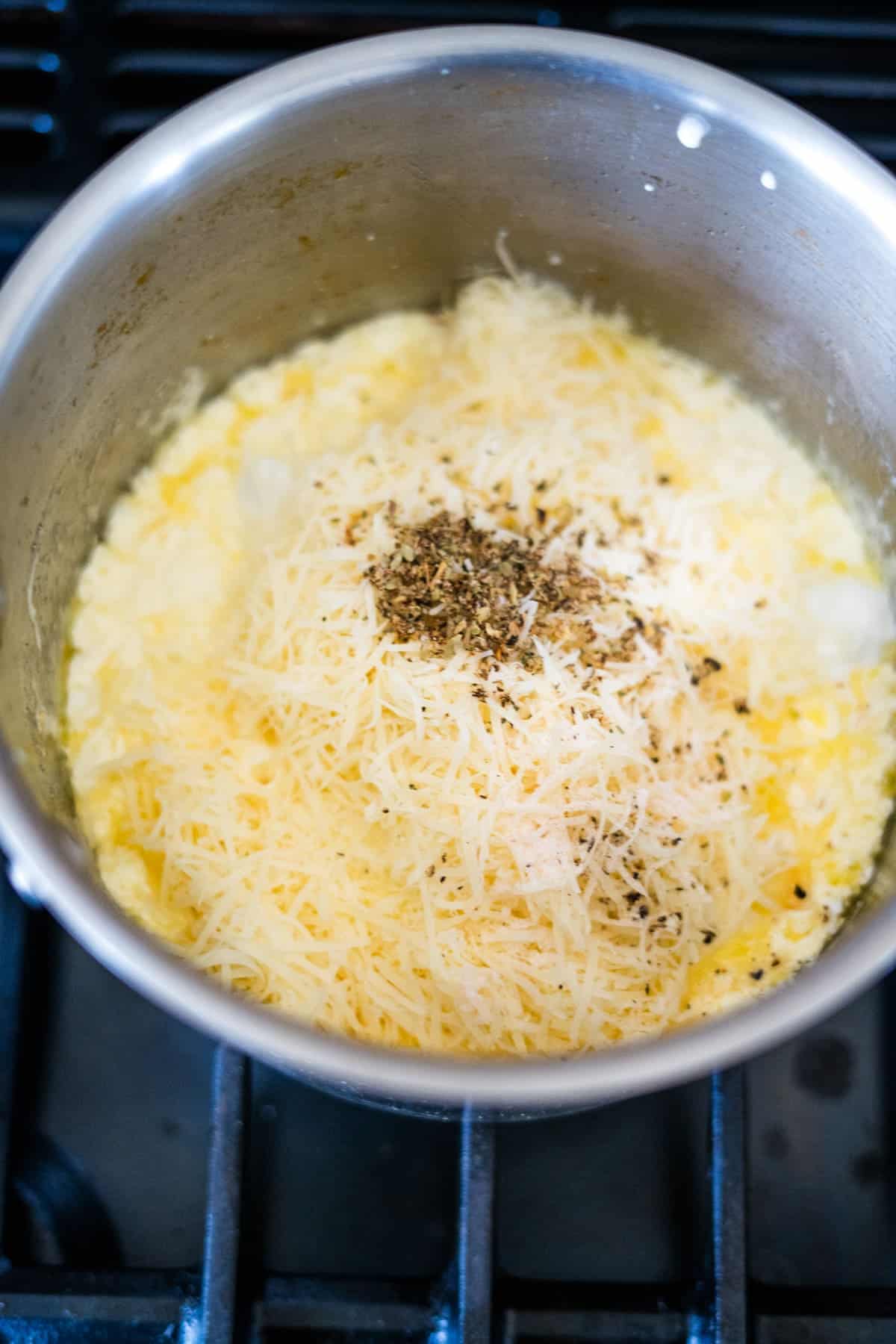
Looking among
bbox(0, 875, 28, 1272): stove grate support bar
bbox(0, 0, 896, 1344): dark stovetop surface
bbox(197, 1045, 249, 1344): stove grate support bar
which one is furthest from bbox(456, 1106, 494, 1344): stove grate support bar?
bbox(0, 875, 28, 1272): stove grate support bar

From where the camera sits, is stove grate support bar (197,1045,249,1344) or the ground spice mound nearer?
stove grate support bar (197,1045,249,1344)

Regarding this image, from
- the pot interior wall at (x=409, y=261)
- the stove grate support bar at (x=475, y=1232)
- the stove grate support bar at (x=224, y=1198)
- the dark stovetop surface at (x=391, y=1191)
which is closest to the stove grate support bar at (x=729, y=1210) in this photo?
the dark stovetop surface at (x=391, y=1191)

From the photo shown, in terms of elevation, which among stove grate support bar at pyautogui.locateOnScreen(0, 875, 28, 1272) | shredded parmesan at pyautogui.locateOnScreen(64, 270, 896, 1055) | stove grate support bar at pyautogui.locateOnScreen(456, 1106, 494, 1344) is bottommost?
stove grate support bar at pyautogui.locateOnScreen(456, 1106, 494, 1344)

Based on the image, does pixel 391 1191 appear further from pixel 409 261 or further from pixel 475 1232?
pixel 409 261

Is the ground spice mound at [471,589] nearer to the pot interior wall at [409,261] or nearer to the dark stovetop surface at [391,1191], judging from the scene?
the pot interior wall at [409,261]

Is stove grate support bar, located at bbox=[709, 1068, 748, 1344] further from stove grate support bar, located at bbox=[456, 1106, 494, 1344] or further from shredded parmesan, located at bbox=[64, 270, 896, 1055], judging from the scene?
stove grate support bar, located at bbox=[456, 1106, 494, 1344]

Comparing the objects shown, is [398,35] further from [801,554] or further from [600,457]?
[801,554]
